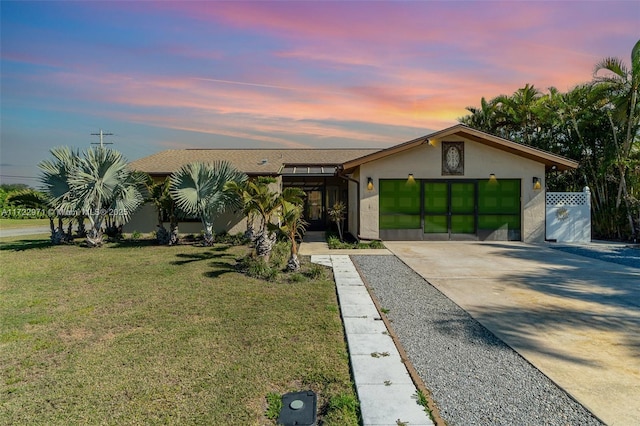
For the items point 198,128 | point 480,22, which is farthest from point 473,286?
point 198,128

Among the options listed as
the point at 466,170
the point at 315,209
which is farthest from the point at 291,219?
the point at 315,209

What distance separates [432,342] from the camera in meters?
4.54

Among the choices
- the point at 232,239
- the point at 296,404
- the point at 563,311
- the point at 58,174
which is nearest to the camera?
the point at 296,404

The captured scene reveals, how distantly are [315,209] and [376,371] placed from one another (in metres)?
15.1

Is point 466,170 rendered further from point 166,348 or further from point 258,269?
point 166,348

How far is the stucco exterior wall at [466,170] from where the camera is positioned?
1381 centimetres

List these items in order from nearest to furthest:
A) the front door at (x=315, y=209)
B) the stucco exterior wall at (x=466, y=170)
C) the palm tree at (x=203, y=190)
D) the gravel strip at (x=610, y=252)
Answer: the gravel strip at (x=610, y=252) → the palm tree at (x=203, y=190) → the stucco exterior wall at (x=466, y=170) → the front door at (x=315, y=209)

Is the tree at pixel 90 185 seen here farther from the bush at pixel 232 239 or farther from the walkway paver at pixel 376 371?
the walkway paver at pixel 376 371

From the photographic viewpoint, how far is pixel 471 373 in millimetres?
3713

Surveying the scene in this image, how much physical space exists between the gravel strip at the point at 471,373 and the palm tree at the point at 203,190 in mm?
8721

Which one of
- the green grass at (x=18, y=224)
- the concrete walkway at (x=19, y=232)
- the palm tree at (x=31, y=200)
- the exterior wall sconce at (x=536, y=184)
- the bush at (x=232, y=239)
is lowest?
the bush at (x=232, y=239)

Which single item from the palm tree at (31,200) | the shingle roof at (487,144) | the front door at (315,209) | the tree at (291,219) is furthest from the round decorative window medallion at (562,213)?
the palm tree at (31,200)

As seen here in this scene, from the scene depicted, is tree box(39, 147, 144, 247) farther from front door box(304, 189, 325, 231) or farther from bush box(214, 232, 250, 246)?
front door box(304, 189, 325, 231)

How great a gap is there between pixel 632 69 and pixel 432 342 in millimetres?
14852
